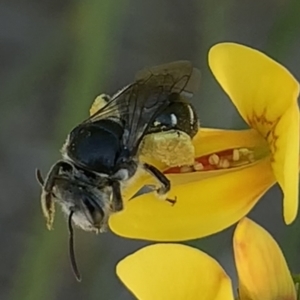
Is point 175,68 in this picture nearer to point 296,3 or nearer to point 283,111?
point 283,111

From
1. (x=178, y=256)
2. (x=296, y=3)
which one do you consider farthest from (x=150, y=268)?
(x=296, y=3)

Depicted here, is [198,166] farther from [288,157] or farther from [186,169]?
[288,157]

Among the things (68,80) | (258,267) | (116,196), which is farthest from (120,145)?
(68,80)

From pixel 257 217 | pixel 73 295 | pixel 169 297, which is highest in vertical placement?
pixel 169 297

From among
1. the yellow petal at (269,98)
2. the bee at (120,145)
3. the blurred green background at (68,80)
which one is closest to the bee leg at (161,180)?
the bee at (120,145)

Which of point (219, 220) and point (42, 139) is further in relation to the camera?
point (42, 139)

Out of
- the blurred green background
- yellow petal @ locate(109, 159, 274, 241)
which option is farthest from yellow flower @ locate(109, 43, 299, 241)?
the blurred green background
